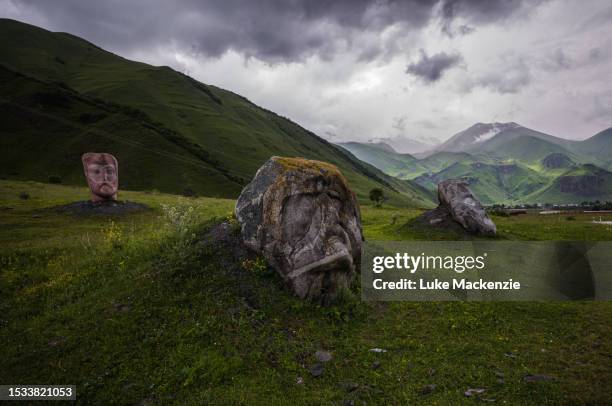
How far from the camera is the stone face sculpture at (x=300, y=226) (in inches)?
431

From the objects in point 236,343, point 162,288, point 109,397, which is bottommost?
point 109,397

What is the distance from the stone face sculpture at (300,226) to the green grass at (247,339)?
2.47 feet

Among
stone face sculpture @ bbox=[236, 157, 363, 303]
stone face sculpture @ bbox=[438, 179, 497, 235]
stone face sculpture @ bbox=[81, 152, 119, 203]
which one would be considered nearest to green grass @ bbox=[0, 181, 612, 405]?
stone face sculpture @ bbox=[236, 157, 363, 303]

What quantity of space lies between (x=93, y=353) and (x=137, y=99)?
518ft

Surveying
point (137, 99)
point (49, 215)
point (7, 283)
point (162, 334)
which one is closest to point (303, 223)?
point (162, 334)

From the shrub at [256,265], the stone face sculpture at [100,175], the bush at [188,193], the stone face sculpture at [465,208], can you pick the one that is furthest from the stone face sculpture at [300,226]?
the bush at [188,193]

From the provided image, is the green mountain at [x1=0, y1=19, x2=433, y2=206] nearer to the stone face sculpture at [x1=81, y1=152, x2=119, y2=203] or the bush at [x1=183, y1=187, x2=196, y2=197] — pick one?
the bush at [x1=183, y1=187, x2=196, y2=197]

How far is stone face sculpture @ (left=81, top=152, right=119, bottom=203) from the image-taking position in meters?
27.4

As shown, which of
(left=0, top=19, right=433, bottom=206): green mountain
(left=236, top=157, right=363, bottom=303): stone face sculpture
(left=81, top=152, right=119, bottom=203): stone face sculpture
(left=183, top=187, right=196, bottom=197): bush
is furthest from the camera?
(left=0, top=19, right=433, bottom=206): green mountain

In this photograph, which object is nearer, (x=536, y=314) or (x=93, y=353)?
(x=93, y=353)

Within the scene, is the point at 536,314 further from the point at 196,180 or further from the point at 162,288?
the point at 196,180

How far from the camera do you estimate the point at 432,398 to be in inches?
280

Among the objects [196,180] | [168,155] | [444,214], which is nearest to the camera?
[444,214]

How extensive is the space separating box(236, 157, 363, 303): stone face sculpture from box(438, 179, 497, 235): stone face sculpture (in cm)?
1642
